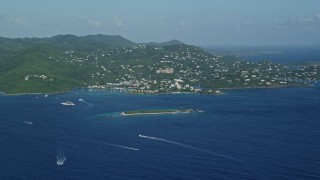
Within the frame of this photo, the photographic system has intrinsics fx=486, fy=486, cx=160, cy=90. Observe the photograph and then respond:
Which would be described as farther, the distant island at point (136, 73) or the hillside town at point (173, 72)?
the hillside town at point (173, 72)

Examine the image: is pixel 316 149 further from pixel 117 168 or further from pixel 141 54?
pixel 141 54

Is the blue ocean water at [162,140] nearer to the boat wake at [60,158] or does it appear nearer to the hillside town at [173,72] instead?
the boat wake at [60,158]

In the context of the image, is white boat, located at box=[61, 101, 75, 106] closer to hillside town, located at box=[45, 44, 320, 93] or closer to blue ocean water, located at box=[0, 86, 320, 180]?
blue ocean water, located at box=[0, 86, 320, 180]

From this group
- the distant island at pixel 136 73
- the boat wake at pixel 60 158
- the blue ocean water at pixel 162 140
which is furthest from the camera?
the distant island at pixel 136 73

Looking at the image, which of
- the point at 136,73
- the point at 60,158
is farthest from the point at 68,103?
the point at 136,73

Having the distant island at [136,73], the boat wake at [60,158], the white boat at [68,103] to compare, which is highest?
the distant island at [136,73]

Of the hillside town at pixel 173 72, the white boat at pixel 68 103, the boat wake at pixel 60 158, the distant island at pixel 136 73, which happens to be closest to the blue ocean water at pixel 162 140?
the boat wake at pixel 60 158

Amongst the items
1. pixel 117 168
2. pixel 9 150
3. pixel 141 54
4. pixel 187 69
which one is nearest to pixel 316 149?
pixel 117 168
